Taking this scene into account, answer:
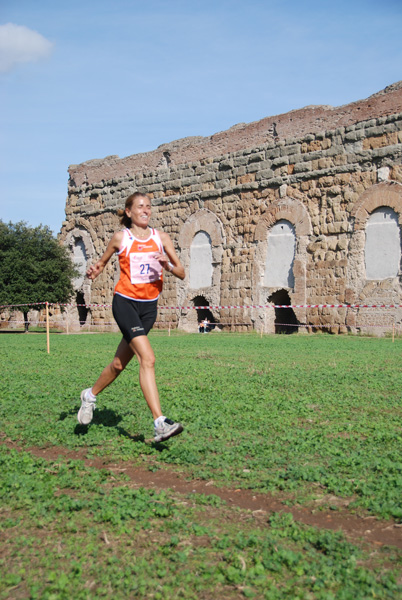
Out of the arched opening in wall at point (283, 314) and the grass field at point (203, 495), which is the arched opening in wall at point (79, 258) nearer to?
the arched opening in wall at point (283, 314)

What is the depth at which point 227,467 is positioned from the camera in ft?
14.2

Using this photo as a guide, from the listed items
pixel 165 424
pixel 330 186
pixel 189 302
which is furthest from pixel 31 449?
pixel 189 302

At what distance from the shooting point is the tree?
87.4 feet

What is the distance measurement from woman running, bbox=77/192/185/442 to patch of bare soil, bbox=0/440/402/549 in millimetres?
807

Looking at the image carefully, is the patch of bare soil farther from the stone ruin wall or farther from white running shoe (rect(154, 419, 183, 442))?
the stone ruin wall

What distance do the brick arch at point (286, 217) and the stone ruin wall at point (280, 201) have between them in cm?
3

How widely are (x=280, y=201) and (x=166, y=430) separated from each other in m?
18.5

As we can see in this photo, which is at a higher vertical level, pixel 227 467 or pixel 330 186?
pixel 330 186

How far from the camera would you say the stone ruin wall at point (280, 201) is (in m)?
20.0

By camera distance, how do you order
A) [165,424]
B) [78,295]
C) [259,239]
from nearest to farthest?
1. [165,424]
2. [259,239]
3. [78,295]

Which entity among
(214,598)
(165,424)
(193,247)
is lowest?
(214,598)

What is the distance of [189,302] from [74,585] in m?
22.7

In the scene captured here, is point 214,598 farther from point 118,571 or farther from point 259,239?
point 259,239

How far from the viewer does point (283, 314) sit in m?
23.3
